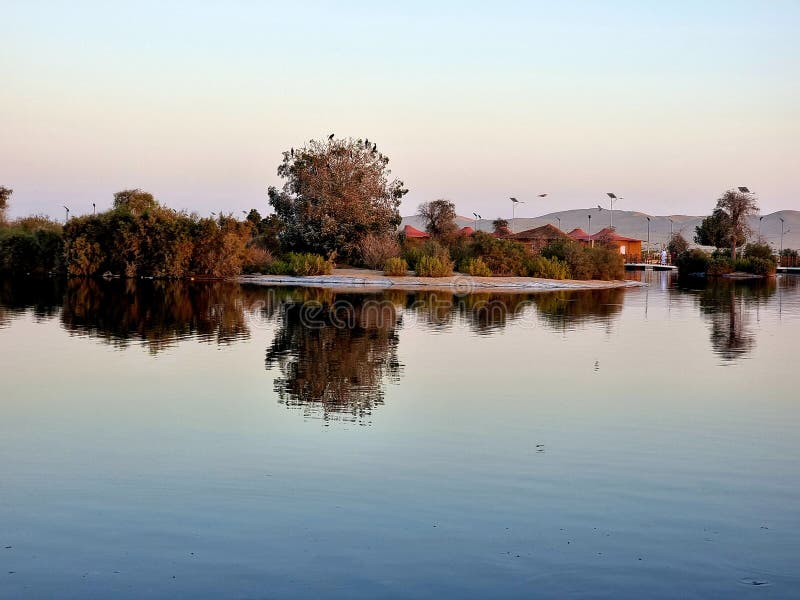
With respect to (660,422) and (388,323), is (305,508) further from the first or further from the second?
(388,323)

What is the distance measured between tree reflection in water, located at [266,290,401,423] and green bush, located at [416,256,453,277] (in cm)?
2073

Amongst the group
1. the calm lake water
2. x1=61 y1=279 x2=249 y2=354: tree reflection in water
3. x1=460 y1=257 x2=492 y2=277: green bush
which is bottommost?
the calm lake water

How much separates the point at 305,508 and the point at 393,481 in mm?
1061

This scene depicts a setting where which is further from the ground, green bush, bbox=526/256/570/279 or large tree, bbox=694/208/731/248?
large tree, bbox=694/208/731/248

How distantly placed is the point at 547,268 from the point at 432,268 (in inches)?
262

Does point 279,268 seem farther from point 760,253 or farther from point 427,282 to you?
point 760,253

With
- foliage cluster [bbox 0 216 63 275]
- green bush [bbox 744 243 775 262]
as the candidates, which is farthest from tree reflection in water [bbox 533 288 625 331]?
green bush [bbox 744 243 775 262]

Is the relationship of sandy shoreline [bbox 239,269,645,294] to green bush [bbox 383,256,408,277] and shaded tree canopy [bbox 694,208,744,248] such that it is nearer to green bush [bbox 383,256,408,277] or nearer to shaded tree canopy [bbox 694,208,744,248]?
green bush [bbox 383,256,408,277]

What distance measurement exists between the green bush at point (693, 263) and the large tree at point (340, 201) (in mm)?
32494

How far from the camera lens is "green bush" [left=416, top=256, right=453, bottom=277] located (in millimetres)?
48094

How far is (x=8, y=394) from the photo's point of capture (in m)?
12.0

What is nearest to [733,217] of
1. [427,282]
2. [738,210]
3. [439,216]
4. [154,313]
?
[738,210]

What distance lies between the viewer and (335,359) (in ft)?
51.2

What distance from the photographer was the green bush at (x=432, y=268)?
4809 centimetres
